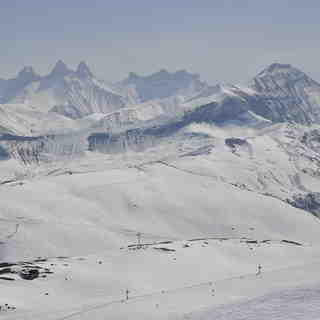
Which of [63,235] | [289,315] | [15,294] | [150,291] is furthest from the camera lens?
[63,235]

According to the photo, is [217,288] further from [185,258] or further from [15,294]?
[185,258]

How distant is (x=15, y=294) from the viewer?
60.3 meters

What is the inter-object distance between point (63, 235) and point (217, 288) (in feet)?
362

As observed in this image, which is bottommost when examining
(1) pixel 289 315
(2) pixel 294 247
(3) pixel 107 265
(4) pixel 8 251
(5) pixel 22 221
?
(1) pixel 289 315

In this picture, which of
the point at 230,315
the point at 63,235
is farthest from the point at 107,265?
the point at 63,235

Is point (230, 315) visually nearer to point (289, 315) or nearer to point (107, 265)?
point (289, 315)

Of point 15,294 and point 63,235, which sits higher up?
point 63,235

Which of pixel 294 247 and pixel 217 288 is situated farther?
pixel 294 247

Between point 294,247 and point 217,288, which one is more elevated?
point 294,247

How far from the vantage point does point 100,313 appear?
165 feet

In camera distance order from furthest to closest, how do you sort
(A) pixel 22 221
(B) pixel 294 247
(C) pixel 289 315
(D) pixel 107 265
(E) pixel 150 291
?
(A) pixel 22 221
(B) pixel 294 247
(D) pixel 107 265
(E) pixel 150 291
(C) pixel 289 315

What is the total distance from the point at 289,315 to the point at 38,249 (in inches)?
4442

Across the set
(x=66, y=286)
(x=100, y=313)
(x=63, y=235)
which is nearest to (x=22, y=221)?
(x=63, y=235)

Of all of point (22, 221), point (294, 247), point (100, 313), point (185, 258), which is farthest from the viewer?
point (22, 221)
